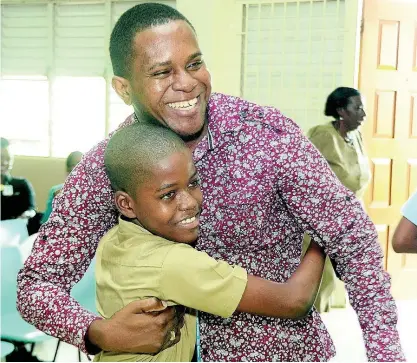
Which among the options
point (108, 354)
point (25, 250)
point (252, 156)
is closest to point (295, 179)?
point (252, 156)

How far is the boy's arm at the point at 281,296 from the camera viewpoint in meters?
1.16

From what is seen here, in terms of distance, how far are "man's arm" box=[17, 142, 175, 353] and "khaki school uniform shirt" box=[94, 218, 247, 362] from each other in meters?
0.05

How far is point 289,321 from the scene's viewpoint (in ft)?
4.29

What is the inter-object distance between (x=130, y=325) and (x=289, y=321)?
0.36 meters

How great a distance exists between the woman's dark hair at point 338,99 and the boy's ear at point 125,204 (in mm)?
3382

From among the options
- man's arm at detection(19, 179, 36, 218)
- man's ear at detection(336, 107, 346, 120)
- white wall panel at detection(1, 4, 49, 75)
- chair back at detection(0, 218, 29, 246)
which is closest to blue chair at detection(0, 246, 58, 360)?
chair back at detection(0, 218, 29, 246)

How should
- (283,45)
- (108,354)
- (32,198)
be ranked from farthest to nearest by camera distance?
(283,45) < (32,198) < (108,354)

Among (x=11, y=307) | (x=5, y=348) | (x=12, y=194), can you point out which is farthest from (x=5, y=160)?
(x=5, y=348)

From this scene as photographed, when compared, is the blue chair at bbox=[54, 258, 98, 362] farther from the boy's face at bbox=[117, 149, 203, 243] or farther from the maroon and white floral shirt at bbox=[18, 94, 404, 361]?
the boy's face at bbox=[117, 149, 203, 243]

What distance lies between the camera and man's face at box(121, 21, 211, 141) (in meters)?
1.21

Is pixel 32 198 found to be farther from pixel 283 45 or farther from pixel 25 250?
pixel 283 45

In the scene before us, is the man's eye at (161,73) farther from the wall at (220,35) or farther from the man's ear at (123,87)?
the wall at (220,35)

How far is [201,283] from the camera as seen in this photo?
1.14m

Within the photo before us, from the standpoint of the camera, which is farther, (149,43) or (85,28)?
(85,28)
